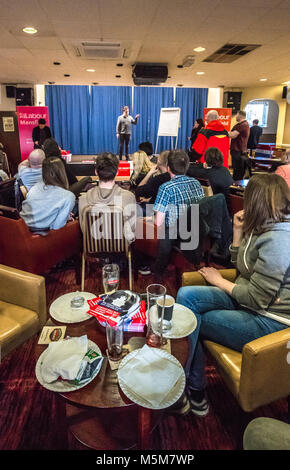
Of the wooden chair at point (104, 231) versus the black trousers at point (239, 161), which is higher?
the black trousers at point (239, 161)

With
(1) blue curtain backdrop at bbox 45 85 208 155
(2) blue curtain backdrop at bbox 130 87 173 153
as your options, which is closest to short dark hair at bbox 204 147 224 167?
(1) blue curtain backdrop at bbox 45 85 208 155

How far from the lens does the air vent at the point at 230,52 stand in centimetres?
454

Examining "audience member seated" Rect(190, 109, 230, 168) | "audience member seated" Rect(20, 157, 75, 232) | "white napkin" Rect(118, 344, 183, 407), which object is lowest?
"white napkin" Rect(118, 344, 183, 407)

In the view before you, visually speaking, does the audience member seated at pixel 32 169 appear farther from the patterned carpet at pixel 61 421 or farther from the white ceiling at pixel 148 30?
the patterned carpet at pixel 61 421

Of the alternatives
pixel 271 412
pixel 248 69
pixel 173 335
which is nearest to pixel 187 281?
pixel 173 335

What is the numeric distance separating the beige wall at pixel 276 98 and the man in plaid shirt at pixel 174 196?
829 cm

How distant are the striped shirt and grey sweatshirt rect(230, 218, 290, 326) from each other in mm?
951

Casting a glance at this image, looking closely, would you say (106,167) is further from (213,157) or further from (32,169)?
(213,157)

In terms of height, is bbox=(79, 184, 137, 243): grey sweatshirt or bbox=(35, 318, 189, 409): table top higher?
bbox=(79, 184, 137, 243): grey sweatshirt

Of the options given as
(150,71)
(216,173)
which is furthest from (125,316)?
(150,71)

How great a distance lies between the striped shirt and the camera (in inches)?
91.4

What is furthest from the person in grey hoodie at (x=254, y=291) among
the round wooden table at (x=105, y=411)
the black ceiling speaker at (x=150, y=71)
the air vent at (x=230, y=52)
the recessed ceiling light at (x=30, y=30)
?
the black ceiling speaker at (x=150, y=71)

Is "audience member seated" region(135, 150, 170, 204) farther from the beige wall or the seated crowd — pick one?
the beige wall

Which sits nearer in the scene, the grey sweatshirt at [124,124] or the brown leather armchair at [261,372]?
the brown leather armchair at [261,372]
